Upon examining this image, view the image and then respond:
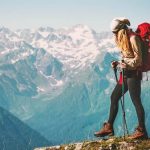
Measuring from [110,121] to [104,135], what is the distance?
1.57ft

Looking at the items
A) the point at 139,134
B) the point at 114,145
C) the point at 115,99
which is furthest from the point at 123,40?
the point at 114,145

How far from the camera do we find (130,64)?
13805 mm

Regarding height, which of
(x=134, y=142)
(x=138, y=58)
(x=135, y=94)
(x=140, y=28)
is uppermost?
(x=140, y=28)

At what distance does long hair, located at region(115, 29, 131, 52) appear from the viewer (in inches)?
555

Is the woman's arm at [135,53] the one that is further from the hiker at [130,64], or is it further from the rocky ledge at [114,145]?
the rocky ledge at [114,145]

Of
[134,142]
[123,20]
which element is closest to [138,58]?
[123,20]

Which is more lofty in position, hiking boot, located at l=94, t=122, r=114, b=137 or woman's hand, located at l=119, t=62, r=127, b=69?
woman's hand, located at l=119, t=62, r=127, b=69

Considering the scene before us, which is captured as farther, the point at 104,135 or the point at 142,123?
the point at 104,135

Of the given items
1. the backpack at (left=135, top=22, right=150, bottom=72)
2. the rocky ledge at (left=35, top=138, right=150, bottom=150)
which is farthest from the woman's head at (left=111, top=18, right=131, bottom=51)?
the rocky ledge at (left=35, top=138, right=150, bottom=150)

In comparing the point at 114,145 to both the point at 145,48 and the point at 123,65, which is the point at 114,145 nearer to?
the point at 123,65

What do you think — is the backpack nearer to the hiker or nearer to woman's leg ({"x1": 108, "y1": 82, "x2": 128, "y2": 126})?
the hiker

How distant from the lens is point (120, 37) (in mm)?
14273

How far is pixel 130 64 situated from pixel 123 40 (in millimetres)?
818

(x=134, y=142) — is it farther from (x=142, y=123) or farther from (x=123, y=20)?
(x=123, y=20)
